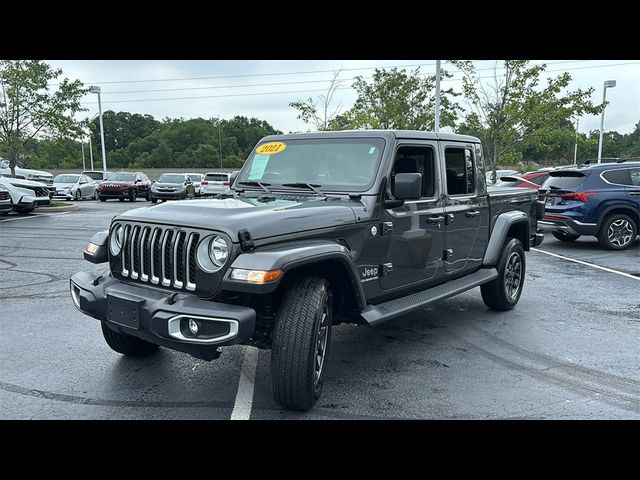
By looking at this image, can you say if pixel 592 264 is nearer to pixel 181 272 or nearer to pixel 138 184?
pixel 181 272

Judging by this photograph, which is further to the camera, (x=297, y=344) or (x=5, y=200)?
(x=5, y=200)

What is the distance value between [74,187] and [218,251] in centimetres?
Answer: 2689

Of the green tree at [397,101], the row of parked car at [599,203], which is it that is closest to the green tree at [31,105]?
the green tree at [397,101]

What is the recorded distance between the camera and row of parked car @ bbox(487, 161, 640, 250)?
1101 cm

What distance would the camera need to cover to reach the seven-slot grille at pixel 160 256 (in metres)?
3.51

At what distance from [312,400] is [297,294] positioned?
2.42ft

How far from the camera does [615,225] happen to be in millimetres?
11172

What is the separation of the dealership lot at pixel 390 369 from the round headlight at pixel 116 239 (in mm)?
1053

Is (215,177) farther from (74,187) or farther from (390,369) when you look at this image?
(390,369)

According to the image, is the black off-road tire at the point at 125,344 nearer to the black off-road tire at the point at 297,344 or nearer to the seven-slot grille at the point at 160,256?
the seven-slot grille at the point at 160,256

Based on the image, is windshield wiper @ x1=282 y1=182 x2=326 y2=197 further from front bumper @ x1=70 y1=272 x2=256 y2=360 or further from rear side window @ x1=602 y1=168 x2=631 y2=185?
rear side window @ x1=602 y1=168 x2=631 y2=185

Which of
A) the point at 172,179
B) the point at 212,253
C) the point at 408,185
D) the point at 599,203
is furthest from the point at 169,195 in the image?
the point at 212,253
